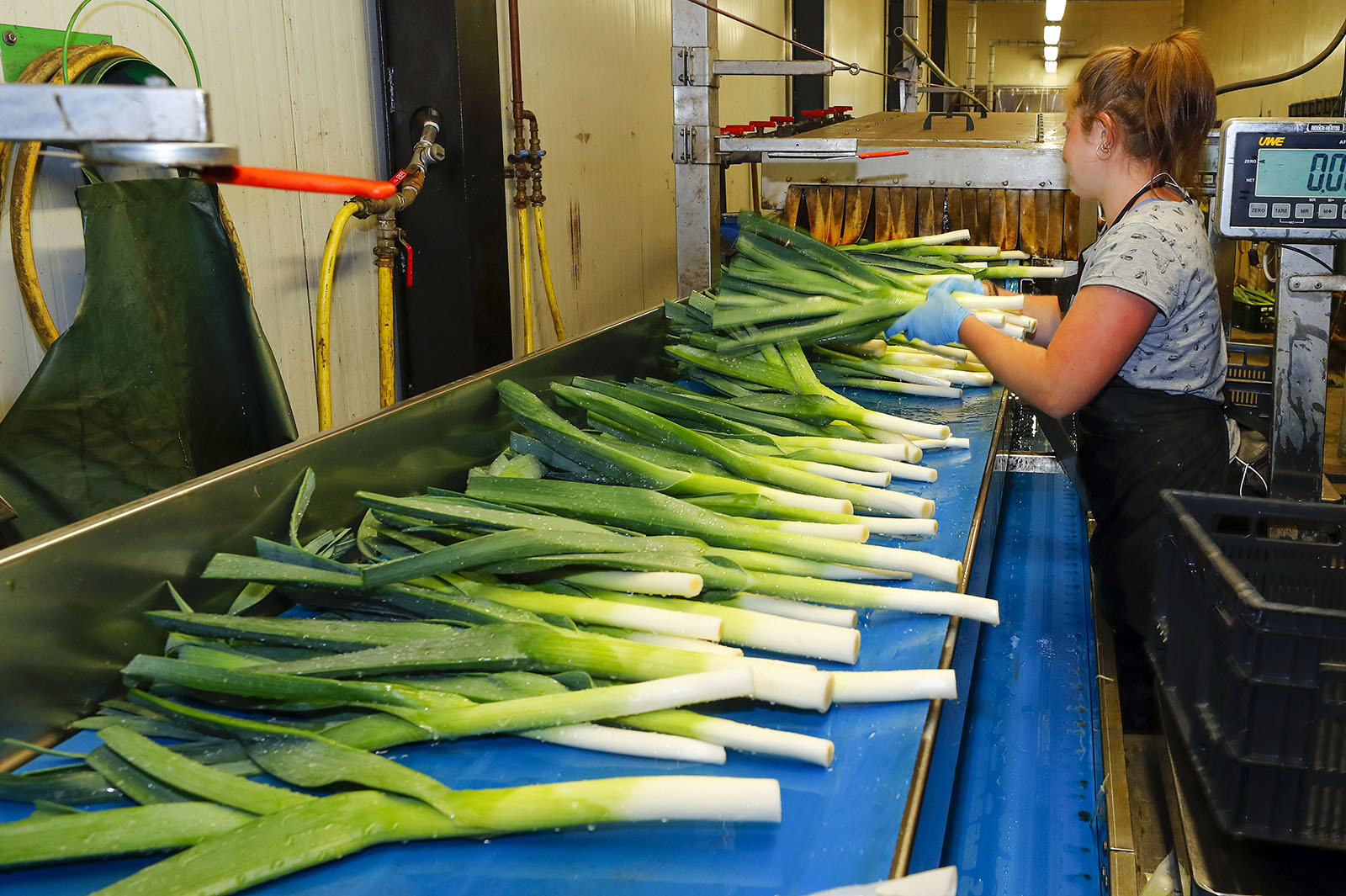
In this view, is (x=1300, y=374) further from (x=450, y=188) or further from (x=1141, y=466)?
(x=450, y=188)

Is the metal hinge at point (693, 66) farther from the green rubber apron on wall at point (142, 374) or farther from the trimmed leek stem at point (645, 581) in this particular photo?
the trimmed leek stem at point (645, 581)

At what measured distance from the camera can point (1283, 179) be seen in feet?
6.18

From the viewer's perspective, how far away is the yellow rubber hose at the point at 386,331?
324 centimetres

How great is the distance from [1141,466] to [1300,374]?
503mm

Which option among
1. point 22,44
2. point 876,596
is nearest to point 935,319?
point 876,596

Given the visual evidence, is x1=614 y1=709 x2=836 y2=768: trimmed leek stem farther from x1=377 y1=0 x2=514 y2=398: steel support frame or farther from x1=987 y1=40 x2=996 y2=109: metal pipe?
x1=987 y1=40 x2=996 y2=109: metal pipe

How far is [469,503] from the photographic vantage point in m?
1.25

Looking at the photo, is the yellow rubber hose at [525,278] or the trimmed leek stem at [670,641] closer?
the trimmed leek stem at [670,641]

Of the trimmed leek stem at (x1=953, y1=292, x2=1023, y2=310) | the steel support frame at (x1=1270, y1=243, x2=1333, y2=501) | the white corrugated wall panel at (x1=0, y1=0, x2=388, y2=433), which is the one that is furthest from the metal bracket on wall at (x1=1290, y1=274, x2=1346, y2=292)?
the white corrugated wall panel at (x1=0, y1=0, x2=388, y2=433)

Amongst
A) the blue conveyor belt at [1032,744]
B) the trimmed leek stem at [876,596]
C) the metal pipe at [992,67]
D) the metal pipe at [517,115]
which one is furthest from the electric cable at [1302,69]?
the metal pipe at [992,67]

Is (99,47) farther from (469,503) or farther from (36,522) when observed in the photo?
(469,503)

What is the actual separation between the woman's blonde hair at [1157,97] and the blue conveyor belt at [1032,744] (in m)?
0.90

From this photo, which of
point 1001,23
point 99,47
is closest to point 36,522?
point 99,47

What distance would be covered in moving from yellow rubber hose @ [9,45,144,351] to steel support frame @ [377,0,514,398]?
1485mm
